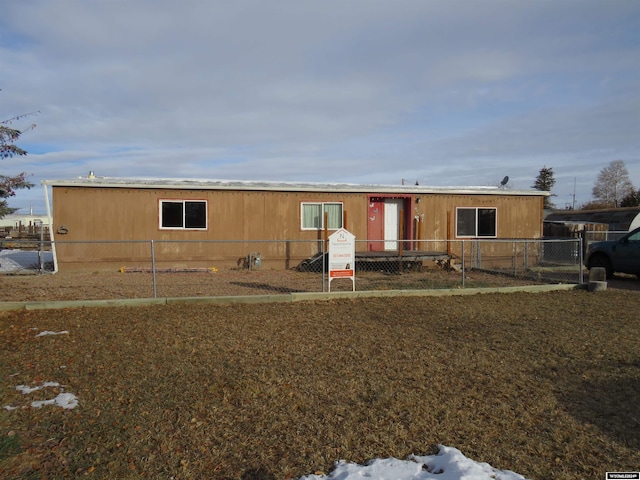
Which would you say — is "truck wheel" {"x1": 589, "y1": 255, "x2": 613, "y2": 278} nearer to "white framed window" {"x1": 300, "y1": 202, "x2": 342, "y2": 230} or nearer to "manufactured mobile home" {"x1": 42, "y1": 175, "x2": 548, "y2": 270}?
"manufactured mobile home" {"x1": 42, "y1": 175, "x2": 548, "y2": 270}

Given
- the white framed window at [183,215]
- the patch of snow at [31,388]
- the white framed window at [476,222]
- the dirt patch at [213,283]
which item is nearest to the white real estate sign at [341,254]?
the dirt patch at [213,283]

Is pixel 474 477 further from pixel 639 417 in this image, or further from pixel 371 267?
pixel 371 267

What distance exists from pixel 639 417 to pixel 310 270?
1067cm

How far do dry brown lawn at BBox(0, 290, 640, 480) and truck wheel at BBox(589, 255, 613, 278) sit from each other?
5.66 m

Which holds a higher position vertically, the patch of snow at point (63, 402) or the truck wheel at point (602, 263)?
the truck wheel at point (602, 263)

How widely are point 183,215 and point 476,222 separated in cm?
959

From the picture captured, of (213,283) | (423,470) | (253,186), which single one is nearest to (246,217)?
(253,186)

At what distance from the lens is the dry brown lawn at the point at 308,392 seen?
3.28 m

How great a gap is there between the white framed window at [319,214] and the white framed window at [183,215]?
3.01 m

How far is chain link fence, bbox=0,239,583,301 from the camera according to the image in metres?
10.4

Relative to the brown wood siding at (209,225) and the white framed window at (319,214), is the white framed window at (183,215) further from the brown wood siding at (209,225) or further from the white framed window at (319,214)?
the white framed window at (319,214)

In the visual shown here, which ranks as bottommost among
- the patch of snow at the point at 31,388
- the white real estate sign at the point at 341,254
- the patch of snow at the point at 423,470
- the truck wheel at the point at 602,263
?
the patch of snow at the point at 423,470

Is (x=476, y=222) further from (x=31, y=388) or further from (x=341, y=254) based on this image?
(x=31, y=388)

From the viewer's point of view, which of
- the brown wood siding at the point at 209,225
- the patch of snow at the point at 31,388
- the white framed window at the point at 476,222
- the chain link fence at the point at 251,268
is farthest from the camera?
the white framed window at the point at 476,222
